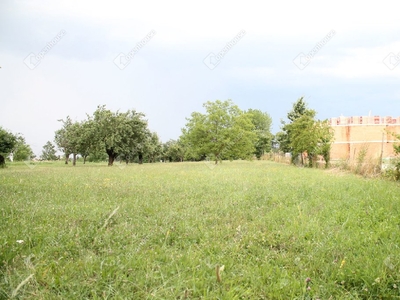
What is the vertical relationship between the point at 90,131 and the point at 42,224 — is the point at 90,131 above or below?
above

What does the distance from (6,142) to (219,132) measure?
22.7 m

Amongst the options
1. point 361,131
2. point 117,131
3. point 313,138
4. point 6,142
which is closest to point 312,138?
point 313,138

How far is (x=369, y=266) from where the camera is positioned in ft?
10.8

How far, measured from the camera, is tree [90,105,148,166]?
3444 cm

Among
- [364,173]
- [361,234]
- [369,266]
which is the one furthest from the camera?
[364,173]

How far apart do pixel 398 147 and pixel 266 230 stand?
10979 mm

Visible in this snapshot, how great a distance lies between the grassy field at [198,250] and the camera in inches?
111

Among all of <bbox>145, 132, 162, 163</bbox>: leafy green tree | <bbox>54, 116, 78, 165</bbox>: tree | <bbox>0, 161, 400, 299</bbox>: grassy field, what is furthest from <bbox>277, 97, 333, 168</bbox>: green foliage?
<bbox>54, 116, 78, 165</bbox>: tree

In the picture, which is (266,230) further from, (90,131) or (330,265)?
(90,131)

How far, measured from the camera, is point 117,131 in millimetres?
34750

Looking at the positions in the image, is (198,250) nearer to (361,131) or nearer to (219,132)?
(219,132)

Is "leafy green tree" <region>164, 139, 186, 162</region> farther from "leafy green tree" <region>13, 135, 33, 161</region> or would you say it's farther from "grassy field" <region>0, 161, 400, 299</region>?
"grassy field" <region>0, 161, 400, 299</region>

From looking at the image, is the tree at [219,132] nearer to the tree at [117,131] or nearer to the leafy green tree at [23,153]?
the tree at [117,131]

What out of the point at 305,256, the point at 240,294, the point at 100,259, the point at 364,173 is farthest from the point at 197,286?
the point at 364,173
